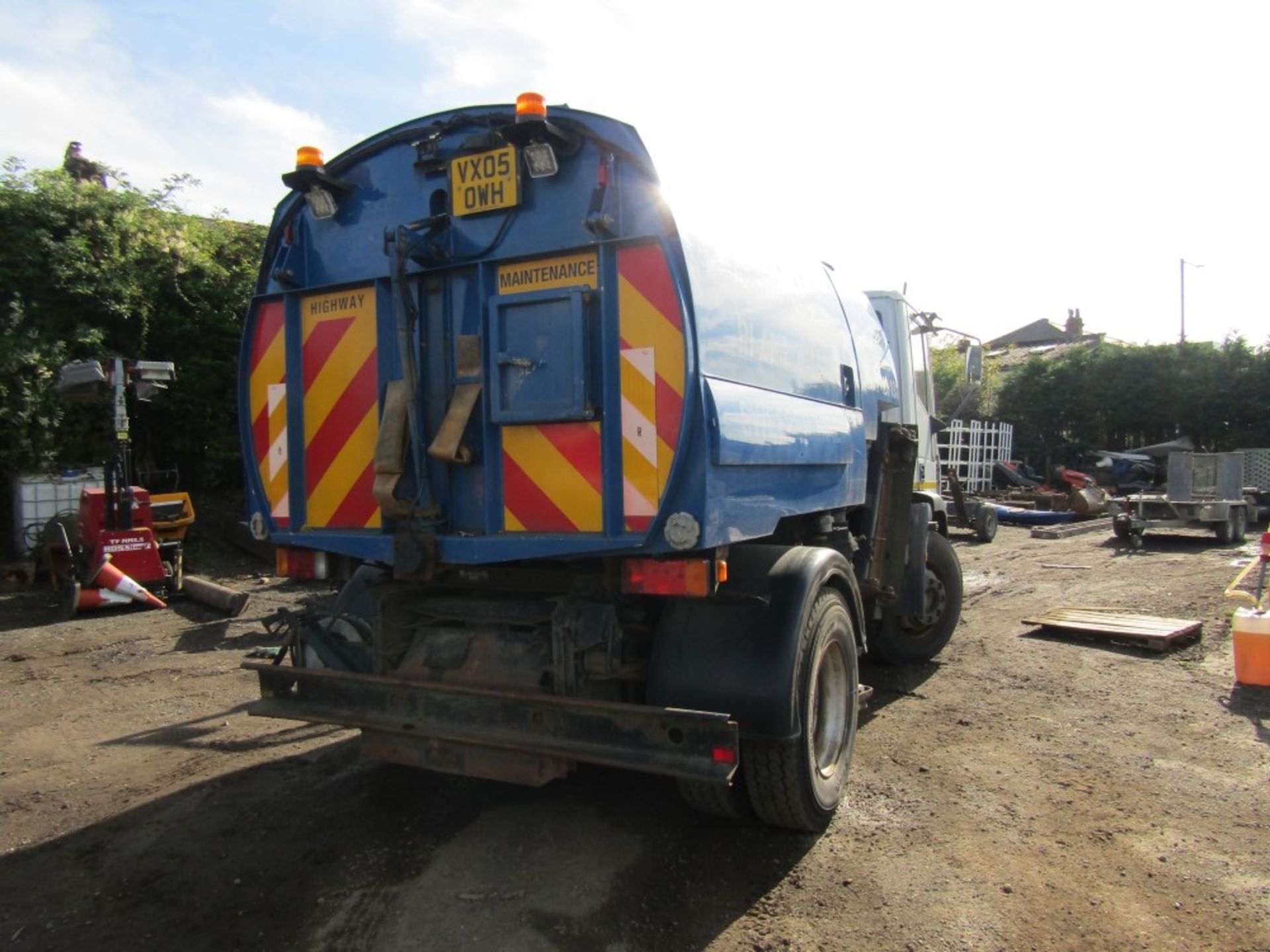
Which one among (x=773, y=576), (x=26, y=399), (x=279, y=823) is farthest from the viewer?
(x=26, y=399)

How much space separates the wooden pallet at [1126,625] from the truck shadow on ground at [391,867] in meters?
4.76

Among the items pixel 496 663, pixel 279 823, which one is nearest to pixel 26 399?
pixel 279 823

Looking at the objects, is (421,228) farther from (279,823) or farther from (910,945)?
(910,945)

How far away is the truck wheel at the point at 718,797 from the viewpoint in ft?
11.6

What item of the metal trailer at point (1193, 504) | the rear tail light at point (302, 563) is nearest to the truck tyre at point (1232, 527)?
the metal trailer at point (1193, 504)

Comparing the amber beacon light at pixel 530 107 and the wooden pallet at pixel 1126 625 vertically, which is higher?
the amber beacon light at pixel 530 107

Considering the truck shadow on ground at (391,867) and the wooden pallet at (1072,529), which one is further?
the wooden pallet at (1072,529)

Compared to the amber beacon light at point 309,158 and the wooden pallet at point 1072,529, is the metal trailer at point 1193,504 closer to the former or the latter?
the wooden pallet at point 1072,529

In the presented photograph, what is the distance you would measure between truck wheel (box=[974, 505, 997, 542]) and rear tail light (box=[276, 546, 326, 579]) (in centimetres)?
1336

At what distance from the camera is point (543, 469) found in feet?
11.2

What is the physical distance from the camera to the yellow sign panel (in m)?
3.30

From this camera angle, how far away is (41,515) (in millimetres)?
10484

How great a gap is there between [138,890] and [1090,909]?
3507mm

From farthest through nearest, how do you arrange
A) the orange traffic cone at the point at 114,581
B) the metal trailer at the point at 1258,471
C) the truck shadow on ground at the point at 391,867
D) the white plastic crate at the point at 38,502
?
the metal trailer at the point at 1258,471 → the white plastic crate at the point at 38,502 → the orange traffic cone at the point at 114,581 → the truck shadow on ground at the point at 391,867
